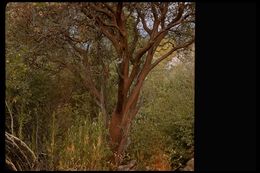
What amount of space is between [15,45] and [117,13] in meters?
1.73

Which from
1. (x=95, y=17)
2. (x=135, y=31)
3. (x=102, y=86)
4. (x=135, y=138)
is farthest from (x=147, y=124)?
(x=95, y=17)

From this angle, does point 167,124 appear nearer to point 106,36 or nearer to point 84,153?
point 106,36

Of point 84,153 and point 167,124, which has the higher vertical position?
point 167,124

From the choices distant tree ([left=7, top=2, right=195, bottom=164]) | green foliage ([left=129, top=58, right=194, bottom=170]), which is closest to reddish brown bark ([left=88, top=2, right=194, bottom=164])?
distant tree ([left=7, top=2, right=195, bottom=164])

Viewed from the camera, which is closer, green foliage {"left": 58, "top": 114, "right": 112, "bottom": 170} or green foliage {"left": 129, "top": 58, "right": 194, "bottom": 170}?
green foliage {"left": 58, "top": 114, "right": 112, "bottom": 170}

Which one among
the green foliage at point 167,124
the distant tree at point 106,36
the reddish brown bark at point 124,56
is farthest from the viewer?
the green foliage at point 167,124

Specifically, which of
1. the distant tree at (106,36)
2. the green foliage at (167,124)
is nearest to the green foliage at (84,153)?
the distant tree at (106,36)

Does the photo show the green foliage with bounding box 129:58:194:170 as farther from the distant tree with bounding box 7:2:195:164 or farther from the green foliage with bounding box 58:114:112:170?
the green foliage with bounding box 58:114:112:170

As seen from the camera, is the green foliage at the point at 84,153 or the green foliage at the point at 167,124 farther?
the green foliage at the point at 167,124

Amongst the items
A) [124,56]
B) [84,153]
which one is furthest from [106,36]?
[84,153]

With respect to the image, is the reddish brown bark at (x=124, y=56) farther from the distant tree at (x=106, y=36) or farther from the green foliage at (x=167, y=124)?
the green foliage at (x=167, y=124)

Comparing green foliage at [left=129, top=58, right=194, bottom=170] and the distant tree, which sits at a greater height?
the distant tree

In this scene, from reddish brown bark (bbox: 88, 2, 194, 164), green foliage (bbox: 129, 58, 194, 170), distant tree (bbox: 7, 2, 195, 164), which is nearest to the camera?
distant tree (bbox: 7, 2, 195, 164)
